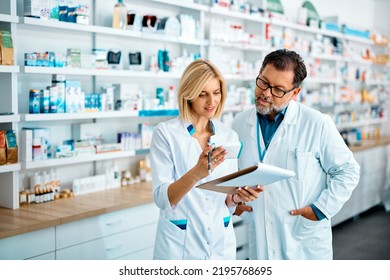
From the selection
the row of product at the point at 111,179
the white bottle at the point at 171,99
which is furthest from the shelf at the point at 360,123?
the row of product at the point at 111,179

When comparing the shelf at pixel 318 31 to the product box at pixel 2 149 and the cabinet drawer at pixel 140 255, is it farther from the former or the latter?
the product box at pixel 2 149

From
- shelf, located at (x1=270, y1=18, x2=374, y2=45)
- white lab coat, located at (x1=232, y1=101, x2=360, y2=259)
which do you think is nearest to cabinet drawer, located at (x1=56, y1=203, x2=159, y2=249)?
white lab coat, located at (x1=232, y1=101, x2=360, y2=259)

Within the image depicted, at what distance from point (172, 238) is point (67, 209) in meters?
1.08

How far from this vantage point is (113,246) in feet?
10.9

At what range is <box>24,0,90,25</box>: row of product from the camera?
316 cm

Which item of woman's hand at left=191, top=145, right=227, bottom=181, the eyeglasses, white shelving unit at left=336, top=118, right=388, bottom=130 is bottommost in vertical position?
white shelving unit at left=336, top=118, right=388, bottom=130

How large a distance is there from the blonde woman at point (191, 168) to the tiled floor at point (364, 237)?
294cm

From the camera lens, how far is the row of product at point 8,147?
3061 mm

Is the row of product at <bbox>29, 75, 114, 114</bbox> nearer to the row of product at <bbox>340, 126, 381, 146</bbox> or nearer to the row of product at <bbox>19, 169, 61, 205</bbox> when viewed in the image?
the row of product at <bbox>19, 169, 61, 205</bbox>

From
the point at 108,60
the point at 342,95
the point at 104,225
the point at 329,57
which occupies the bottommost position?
the point at 104,225

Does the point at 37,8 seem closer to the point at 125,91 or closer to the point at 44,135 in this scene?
the point at 44,135

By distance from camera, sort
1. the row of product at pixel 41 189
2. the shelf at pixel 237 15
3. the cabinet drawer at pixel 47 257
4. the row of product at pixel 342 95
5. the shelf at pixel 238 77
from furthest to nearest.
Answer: the row of product at pixel 342 95
the shelf at pixel 238 77
the shelf at pixel 237 15
the row of product at pixel 41 189
the cabinet drawer at pixel 47 257

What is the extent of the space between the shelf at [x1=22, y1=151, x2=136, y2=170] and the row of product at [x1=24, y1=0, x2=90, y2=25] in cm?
88

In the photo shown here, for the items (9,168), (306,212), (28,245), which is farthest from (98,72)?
(306,212)
